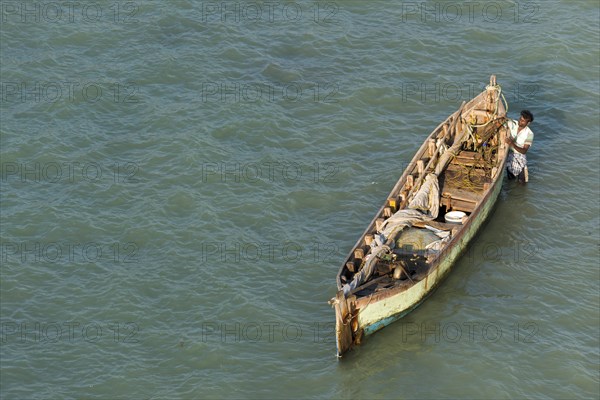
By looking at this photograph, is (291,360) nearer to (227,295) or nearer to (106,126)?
(227,295)

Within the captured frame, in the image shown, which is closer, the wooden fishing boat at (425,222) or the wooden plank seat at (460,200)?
the wooden fishing boat at (425,222)

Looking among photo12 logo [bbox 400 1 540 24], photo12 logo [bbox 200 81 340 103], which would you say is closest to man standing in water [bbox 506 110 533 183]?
photo12 logo [bbox 200 81 340 103]

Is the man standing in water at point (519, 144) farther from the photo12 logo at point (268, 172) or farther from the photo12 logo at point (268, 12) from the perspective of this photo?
the photo12 logo at point (268, 12)

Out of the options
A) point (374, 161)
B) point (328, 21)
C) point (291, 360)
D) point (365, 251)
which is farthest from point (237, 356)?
point (328, 21)

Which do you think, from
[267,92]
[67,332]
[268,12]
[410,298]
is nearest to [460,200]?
[410,298]

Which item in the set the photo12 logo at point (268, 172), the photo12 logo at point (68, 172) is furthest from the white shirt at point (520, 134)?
the photo12 logo at point (68, 172)

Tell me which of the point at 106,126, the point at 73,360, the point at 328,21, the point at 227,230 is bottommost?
the point at 73,360
